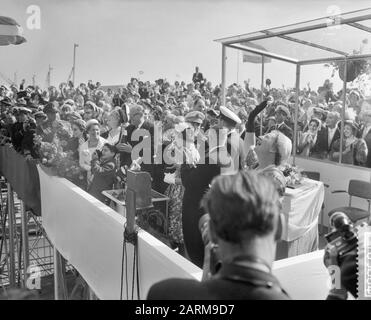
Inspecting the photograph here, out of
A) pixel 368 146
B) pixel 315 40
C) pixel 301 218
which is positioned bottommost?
pixel 301 218

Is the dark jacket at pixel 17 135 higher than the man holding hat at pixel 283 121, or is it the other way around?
the man holding hat at pixel 283 121

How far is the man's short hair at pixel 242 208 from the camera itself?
3.00 ft

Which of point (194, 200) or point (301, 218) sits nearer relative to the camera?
point (194, 200)

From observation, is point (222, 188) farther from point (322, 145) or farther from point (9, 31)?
point (9, 31)

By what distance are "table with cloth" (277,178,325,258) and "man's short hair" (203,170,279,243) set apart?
209 cm

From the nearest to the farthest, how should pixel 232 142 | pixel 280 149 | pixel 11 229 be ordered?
pixel 280 149, pixel 232 142, pixel 11 229

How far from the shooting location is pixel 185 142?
121 inches

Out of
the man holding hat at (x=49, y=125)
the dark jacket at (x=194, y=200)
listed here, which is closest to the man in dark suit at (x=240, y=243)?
the dark jacket at (x=194, y=200)

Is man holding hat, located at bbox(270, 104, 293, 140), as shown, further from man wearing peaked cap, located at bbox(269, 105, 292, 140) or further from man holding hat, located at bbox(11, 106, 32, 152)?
man holding hat, located at bbox(11, 106, 32, 152)

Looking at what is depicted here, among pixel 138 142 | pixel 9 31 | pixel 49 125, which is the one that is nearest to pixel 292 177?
pixel 138 142

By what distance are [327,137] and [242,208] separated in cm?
480

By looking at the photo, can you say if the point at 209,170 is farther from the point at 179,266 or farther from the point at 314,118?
the point at 314,118

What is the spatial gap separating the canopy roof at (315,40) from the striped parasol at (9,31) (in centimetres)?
530

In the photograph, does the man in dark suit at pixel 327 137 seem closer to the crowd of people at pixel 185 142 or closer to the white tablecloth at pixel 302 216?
the crowd of people at pixel 185 142
